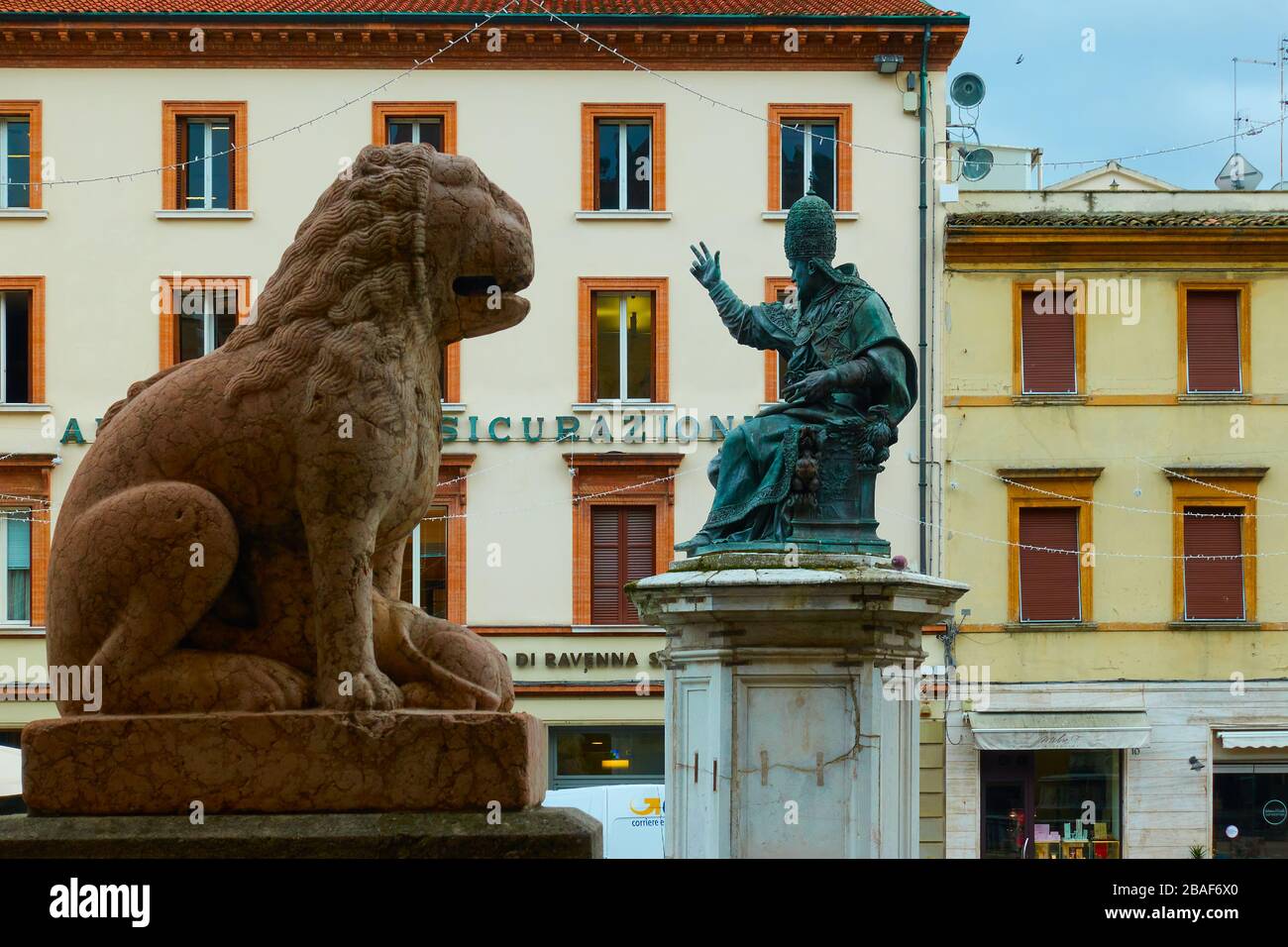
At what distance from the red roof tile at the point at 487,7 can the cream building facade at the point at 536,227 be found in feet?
0.67

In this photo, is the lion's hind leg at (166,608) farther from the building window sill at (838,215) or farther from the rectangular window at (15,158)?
the rectangular window at (15,158)

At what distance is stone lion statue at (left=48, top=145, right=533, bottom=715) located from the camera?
5.34 meters

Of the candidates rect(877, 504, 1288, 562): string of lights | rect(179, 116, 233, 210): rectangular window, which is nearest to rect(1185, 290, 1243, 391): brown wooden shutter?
rect(877, 504, 1288, 562): string of lights

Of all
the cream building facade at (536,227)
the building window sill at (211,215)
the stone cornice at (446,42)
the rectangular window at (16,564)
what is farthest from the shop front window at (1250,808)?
the rectangular window at (16,564)

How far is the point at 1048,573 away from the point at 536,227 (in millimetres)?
9409

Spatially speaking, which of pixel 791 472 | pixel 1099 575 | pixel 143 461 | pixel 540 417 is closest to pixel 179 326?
pixel 540 417

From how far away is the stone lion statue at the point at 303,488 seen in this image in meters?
5.34

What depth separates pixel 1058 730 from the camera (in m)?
29.9

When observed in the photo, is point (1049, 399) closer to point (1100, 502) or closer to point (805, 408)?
point (1100, 502)

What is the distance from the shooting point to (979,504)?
3070 centimetres

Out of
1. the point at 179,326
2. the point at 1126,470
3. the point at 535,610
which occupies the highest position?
the point at 179,326

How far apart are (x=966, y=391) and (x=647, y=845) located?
1092cm

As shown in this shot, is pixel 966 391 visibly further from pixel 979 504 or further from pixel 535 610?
pixel 535 610

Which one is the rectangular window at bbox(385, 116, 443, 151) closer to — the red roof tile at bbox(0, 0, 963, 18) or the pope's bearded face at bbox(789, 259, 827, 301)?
the red roof tile at bbox(0, 0, 963, 18)
